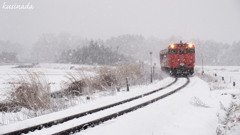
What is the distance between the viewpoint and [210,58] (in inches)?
3578

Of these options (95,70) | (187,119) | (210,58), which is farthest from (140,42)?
(187,119)

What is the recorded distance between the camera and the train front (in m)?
21.4

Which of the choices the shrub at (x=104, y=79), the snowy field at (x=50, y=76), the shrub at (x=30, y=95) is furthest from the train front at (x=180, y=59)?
the shrub at (x=30, y=95)

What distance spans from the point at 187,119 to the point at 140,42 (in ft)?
371

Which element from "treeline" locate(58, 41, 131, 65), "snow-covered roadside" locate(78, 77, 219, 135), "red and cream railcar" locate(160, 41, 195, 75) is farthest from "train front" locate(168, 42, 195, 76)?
"treeline" locate(58, 41, 131, 65)

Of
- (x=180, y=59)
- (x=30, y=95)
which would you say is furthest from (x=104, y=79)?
(x=180, y=59)

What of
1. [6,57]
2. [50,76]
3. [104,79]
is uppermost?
[6,57]

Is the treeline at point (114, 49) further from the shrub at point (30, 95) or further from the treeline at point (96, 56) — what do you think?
the shrub at point (30, 95)

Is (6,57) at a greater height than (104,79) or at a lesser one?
greater

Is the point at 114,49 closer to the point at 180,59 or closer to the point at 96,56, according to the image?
the point at 96,56

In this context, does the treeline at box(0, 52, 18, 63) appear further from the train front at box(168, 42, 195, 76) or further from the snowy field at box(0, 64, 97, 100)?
the train front at box(168, 42, 195, 76)

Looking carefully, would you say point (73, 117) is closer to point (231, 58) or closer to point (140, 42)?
point (231, 58)

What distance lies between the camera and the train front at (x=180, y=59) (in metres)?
21.4

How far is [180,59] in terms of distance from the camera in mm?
21406
